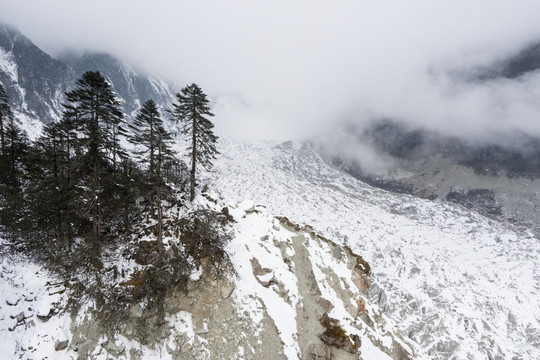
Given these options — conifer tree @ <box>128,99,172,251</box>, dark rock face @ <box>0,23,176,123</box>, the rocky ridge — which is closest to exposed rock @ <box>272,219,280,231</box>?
the rocky ridge

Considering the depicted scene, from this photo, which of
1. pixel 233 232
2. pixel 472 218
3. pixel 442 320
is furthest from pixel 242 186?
pixel 472 218

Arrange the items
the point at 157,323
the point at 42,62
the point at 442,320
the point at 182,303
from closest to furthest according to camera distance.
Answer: the point at 157,323 < the point at 182,303 < the point at 442,320 < the point at 42,62

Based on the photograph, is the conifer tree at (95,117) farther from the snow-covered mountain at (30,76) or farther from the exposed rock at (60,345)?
the snow-covered mountain at (30,76)

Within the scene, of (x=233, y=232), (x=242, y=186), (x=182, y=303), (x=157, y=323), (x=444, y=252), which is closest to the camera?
(x=157, y=323)

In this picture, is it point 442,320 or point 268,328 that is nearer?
point 268,328

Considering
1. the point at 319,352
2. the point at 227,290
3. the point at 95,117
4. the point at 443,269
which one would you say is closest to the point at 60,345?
the point at 227,290

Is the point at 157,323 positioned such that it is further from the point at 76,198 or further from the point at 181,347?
the point at 76,198

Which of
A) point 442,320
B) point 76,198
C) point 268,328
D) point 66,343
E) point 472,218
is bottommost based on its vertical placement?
point 442,320
